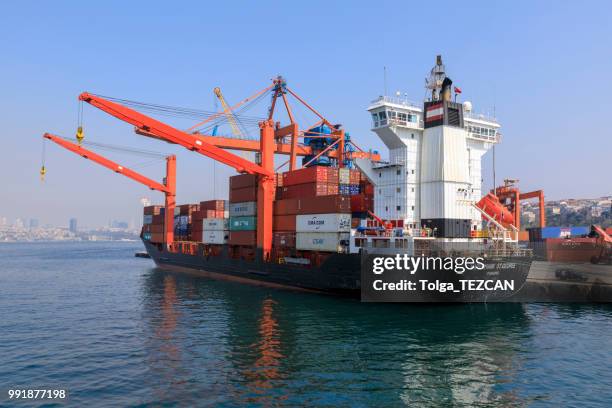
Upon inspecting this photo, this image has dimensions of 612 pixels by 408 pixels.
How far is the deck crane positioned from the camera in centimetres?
3575

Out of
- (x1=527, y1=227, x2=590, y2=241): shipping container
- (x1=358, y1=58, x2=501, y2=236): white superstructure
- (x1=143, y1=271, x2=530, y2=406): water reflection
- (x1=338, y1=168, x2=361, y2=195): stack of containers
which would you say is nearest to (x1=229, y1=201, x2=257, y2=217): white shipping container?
(x1=338, y1=168, x2=361, y2=195): stack of containers

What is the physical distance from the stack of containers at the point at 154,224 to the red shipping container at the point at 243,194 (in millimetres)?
21086

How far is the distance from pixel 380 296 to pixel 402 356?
10.1m

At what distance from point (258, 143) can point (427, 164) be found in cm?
2188

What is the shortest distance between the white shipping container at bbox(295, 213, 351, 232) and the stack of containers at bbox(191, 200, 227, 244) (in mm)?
15425

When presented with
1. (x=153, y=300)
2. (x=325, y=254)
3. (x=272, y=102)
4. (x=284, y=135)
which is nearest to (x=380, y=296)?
(x=325, y=254)

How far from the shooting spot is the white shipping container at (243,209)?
44.0 meters

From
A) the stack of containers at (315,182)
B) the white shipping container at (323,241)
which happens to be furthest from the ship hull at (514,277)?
the stack of containers at (315,182)

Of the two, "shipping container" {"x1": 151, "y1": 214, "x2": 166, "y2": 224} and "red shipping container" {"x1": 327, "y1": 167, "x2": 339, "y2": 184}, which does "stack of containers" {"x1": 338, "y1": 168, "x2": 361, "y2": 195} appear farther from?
"shipping container" {"x1": 151, "y1": 214, "x2": 166, "y2": 224}

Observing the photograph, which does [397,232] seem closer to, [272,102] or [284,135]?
[284,135]

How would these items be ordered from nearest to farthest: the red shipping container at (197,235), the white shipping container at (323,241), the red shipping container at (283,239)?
1. the white shipping container at (323,241)
2. the red shipping container at (283,239)
3. the red shipping container at (197,235)

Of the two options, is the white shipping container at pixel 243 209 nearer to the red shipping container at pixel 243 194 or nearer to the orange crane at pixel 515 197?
the red shipping container at pixel 243 194

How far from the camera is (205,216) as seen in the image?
54.7 m

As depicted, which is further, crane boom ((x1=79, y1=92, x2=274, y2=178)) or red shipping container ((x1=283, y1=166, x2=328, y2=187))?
red shipping container ((x1=283, y1=166, x2=328, y2=187))
